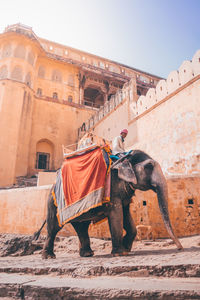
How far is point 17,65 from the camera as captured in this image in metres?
18.7

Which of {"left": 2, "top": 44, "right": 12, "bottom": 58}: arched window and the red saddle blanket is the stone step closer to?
the red saddle blanket

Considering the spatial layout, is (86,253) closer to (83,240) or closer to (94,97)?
(83,240)

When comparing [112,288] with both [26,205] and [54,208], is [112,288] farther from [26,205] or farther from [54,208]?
[26,205]

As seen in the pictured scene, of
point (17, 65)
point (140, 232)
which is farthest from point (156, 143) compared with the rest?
point (17, 65)

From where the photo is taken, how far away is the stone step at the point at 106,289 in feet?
5.40

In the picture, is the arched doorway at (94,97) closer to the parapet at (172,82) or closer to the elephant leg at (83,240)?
the parapet at (172,82)

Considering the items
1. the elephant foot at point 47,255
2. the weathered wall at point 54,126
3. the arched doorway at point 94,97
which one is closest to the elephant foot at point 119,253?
the elephant foot at point 47,255

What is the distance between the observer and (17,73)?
60.7ft

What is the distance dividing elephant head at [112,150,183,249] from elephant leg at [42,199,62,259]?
5.66ft

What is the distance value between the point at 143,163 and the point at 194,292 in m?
2.58

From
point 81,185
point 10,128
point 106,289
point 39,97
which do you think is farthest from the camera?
point 39,97

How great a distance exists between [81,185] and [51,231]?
4.01 feet

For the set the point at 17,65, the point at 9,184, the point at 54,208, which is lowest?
the point at 54,208

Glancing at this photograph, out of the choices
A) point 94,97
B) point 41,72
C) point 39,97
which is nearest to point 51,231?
point 39,97
